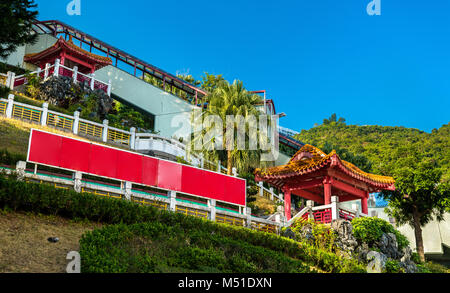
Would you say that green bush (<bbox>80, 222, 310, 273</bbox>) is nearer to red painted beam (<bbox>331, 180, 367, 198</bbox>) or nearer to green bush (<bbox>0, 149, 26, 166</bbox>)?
green bush (<bbox>0, 149, 26, 166</bbox>)

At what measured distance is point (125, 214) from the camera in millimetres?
12586

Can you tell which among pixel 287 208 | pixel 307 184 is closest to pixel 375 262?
pixel 287 208

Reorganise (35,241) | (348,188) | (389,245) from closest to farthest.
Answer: (35,241), (389,245), (348,188)

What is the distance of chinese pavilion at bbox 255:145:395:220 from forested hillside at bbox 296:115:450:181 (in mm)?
6789

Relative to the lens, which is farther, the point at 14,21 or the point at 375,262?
the point at 375,262

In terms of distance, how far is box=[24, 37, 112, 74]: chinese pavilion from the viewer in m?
36.6

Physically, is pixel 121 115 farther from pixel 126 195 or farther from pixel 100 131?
pixel 126 195

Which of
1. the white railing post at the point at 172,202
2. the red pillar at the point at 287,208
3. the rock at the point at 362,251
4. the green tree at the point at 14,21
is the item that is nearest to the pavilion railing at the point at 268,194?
the red pillar at the point at 287,208

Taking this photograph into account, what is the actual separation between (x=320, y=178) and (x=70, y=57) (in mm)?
25249

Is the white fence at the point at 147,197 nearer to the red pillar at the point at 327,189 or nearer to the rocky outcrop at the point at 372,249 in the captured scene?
the rocky outcrop at the point at 372,249

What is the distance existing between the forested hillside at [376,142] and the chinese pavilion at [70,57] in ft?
63.2

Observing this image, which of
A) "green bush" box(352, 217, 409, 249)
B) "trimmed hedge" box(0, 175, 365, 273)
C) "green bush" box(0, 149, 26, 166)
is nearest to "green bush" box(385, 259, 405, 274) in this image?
"green bush" box(352, 217, 409, 249)

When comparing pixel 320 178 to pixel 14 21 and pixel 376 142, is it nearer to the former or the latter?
pixel 14 21

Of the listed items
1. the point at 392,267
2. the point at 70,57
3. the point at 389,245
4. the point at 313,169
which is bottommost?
the point at 392,267
